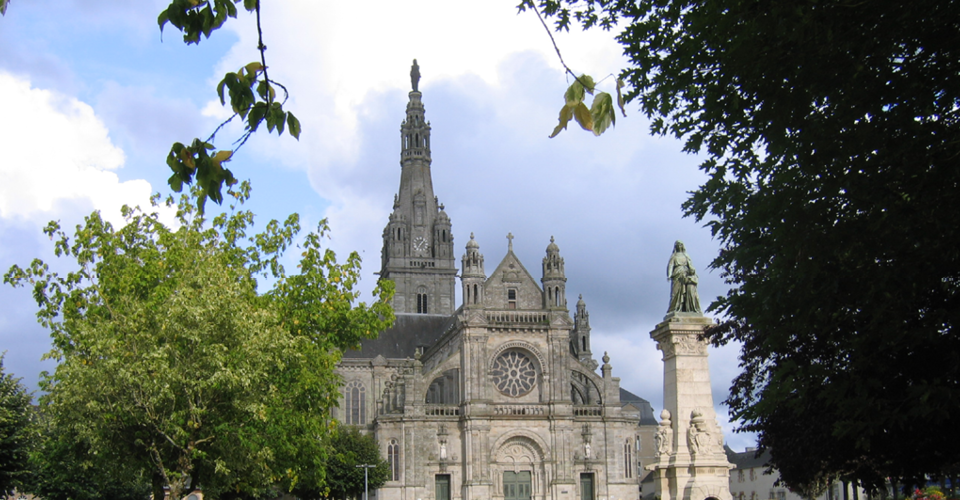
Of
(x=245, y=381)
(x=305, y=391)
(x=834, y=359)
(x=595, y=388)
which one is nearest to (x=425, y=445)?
(x=595, y=388)

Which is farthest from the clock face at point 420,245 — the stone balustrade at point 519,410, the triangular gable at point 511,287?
the stone balustrade at point 519,410

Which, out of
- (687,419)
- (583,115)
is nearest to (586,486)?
(687,419)

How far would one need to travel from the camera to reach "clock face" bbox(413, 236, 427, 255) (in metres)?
90.1

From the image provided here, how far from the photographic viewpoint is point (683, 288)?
1046 inches

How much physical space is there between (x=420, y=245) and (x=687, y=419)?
6623 cm

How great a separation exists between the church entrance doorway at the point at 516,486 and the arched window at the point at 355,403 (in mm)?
16203

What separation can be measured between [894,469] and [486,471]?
4008 centimetres

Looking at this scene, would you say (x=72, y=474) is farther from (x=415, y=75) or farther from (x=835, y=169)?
(x=415, y=75)

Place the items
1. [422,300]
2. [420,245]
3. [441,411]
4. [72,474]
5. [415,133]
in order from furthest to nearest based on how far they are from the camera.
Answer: [415,133] < [420,245] < [422,300] < [441,411] < [72,474]

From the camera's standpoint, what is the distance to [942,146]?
1252 cm

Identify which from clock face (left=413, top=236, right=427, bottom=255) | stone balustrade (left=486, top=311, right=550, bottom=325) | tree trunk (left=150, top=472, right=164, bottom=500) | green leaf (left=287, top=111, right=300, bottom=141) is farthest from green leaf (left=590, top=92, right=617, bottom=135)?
clock face (left=413, top=236, right=427, bottom=255)

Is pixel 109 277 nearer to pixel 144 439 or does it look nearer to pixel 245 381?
pixel 144 439

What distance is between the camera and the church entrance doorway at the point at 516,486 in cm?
6072

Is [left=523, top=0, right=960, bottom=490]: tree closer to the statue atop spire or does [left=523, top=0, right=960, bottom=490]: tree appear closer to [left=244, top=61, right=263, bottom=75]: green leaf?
[left=244, top=61, right=263, bottom=75]: green leaf
